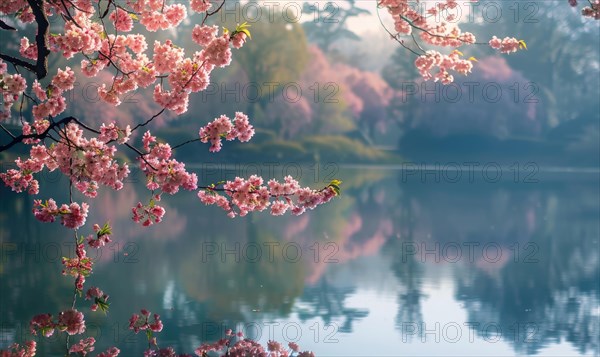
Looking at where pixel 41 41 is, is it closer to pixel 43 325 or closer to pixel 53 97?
pixel 53 97

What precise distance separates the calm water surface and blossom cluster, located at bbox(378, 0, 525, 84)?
8.82ft

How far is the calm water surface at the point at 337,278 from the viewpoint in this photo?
9.20 meters

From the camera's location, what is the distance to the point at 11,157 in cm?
3450

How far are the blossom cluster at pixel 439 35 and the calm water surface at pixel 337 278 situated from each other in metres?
2.69

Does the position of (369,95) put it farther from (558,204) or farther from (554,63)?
(558,204)

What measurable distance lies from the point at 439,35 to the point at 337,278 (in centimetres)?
477

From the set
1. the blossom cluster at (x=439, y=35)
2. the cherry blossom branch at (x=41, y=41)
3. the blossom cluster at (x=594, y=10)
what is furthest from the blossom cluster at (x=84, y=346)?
the blossom cluster at (x=594, y=10)

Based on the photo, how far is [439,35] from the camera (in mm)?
9039

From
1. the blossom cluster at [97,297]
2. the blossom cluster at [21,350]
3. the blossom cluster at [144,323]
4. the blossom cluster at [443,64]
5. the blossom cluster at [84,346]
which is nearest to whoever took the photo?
the blossom cluster at [21,350]

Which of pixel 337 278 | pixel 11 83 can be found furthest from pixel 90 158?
pixel 337 278

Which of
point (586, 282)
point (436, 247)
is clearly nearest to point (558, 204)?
point (436, 247)

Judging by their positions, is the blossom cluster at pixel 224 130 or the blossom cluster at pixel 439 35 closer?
the blossom cluster at pixel 224 130

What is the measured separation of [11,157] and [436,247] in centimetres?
2245

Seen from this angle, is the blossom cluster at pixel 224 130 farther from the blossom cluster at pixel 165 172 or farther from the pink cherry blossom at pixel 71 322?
the pink cherry blossom at pixel 71 322
